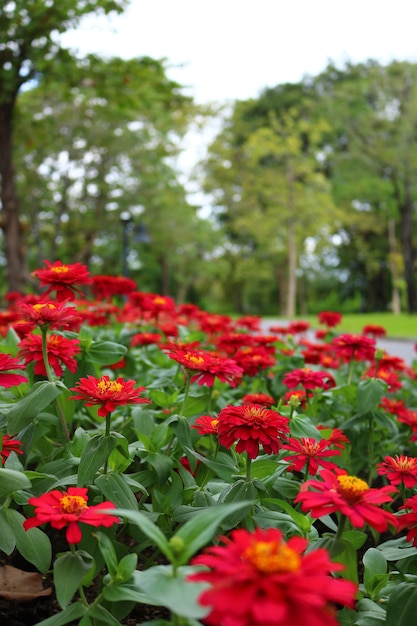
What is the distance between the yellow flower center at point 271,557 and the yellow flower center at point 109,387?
0.61 metres

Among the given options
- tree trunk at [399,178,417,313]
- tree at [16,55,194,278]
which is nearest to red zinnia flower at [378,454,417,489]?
tree at [16,55,194,278]

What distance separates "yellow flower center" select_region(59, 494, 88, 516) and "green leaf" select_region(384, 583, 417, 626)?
0.59m

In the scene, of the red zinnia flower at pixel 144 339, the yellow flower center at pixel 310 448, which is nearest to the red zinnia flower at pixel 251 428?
the yellow flower center at pixel 310 448

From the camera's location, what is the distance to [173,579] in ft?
2.68

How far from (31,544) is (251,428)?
20.5 inches

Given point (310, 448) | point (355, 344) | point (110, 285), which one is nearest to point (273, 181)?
point (110, 285)

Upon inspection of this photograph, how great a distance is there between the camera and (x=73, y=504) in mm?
1065

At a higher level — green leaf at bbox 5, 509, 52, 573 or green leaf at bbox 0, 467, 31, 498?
green leaf at bbox 0, 467, 31, 498

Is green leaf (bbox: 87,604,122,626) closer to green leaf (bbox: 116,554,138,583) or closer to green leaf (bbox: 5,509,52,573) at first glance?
green leaf (bbox: 116,554,138,583)

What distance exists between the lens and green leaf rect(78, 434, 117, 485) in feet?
4.09

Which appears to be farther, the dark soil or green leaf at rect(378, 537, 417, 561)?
the dark soil

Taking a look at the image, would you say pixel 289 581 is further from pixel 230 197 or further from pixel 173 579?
pixel 230 197

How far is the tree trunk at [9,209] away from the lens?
8.87 m

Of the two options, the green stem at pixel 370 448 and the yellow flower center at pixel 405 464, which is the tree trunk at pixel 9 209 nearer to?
the green stem at pixel 370 448
